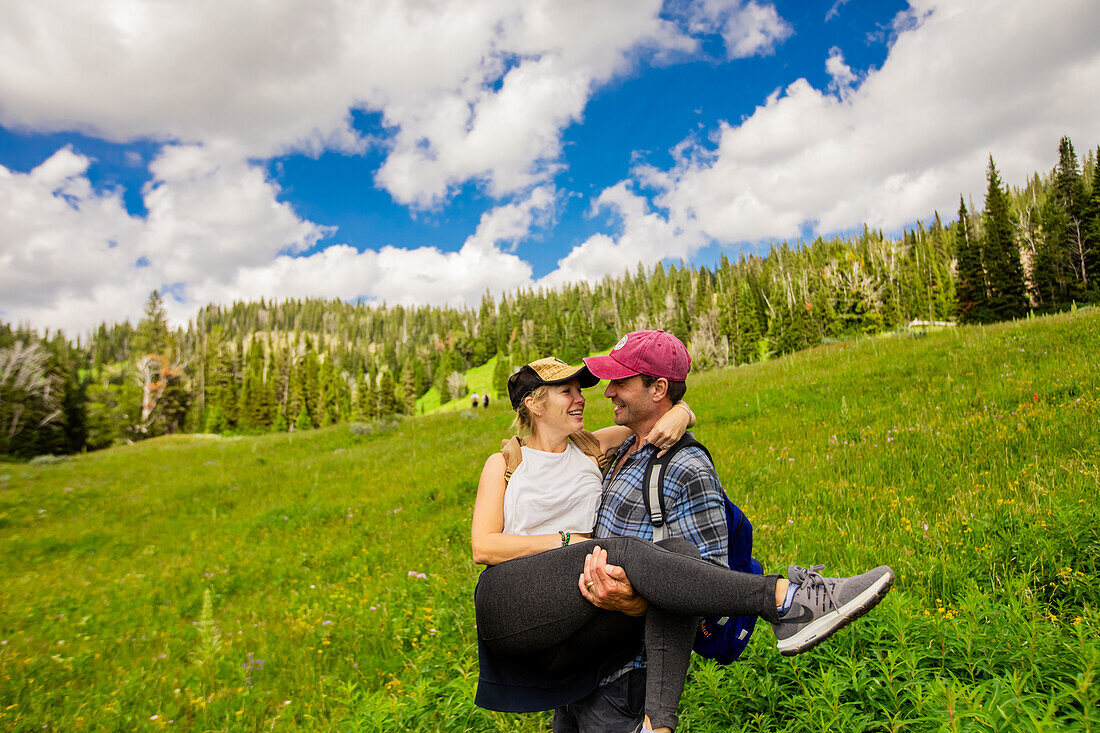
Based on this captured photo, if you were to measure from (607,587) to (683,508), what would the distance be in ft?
1.80

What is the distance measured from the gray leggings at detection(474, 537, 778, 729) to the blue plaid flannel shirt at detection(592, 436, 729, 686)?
0.13 m

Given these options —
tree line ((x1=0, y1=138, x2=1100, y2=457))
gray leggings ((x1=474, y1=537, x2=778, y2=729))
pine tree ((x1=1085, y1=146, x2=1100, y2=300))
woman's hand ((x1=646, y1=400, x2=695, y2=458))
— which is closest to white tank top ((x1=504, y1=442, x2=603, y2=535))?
gray leggings ((x1=474, y1=537, x2=778, y2=729))

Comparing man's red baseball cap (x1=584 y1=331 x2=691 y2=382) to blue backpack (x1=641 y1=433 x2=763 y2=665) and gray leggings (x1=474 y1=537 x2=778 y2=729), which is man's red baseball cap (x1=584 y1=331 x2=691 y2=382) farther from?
gray leggings (x1=474 y1=537 x2=778 y2=729)

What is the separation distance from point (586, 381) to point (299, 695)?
487cm

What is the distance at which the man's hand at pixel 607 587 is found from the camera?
6.82ft

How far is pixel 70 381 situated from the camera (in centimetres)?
6034

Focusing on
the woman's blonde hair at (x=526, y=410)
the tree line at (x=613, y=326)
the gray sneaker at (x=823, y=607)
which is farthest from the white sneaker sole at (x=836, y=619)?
the tree line at (x=613, y=326)

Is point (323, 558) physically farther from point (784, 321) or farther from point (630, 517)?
point (784, 321)

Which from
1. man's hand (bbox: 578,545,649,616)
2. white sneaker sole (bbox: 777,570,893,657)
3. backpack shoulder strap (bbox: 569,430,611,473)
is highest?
backpack shoulder strap (bbox: 569,430,611,473)

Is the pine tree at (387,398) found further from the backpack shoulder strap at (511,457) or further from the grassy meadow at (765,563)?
the backpack shoulder strap at (511,457)

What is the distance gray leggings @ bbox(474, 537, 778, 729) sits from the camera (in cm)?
204

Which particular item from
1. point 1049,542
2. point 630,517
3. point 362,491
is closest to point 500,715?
point 630,517

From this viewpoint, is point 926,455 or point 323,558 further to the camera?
point 323,558

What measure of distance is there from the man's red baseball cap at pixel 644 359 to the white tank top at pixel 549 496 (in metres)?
0.56
